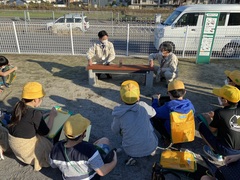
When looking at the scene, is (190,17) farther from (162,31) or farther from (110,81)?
(110,81)

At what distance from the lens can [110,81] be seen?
5414 mm

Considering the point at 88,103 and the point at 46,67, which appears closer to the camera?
the point at 88,103

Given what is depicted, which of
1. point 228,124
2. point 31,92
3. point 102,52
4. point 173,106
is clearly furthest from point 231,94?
point 102,52

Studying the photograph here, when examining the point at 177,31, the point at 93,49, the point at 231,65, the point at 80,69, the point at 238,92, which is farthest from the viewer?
the point at 177,31

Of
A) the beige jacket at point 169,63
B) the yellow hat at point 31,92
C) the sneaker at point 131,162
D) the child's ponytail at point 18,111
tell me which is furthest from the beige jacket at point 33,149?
the beige jacket at point 169,63

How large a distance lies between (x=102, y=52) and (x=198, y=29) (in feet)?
15.1

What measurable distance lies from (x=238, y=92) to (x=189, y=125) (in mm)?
734

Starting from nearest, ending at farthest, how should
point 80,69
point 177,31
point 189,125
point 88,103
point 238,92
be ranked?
point 238,92
point 189,125
point 88,103
point 80,69
point 177,31

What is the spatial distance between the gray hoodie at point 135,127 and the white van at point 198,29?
5.89 meters

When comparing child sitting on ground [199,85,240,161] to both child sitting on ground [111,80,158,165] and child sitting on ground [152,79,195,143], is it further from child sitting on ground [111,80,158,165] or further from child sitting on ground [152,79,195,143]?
child sitting on ground [111,80,158,165]

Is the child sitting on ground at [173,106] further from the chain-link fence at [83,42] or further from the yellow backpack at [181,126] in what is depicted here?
the chain-link fence at [83,42]

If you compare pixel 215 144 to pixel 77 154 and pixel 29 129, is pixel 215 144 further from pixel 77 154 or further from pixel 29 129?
pixel 29 129

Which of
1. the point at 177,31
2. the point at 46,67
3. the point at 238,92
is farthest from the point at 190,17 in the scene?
the point at 238,92

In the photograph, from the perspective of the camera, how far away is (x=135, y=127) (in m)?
2.39
